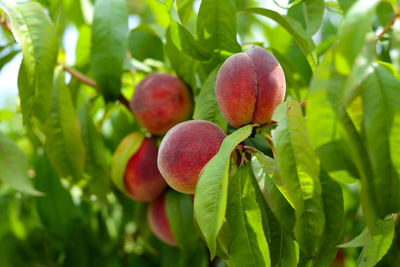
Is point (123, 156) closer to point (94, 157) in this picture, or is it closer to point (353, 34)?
point (94, 157)

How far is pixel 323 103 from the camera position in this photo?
0.59 metres

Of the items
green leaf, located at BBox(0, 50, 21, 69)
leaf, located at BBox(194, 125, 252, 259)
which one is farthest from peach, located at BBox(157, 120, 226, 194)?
green leaf, located at BBox(0, 50, 21, 69)

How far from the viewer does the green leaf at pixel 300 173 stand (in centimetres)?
66

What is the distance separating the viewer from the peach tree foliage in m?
0.59

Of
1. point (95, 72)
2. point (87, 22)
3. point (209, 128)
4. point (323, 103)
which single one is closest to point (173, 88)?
point (95, 72)

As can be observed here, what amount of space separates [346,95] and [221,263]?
1.26 meters

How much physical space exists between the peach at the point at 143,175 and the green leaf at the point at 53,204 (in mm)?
319

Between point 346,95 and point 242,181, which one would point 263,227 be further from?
point 346,95

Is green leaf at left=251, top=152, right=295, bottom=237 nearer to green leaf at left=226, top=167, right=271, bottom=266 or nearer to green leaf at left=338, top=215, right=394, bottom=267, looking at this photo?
green leaf at left=226, top=167, right=271, bottom=266

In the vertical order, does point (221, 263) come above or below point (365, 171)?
below

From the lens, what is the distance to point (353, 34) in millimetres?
570

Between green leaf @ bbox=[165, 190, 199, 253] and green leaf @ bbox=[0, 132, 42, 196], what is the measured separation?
1.16ft

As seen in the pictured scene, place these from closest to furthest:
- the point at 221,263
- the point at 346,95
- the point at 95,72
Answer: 1. the point at 346,95
2. the point at 95,72
3. the point at 221,263

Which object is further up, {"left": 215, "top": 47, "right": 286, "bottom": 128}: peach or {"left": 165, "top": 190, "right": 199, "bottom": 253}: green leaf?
{"left": 215, "top": 47, "right": 286, "bottom": 128}: peach
